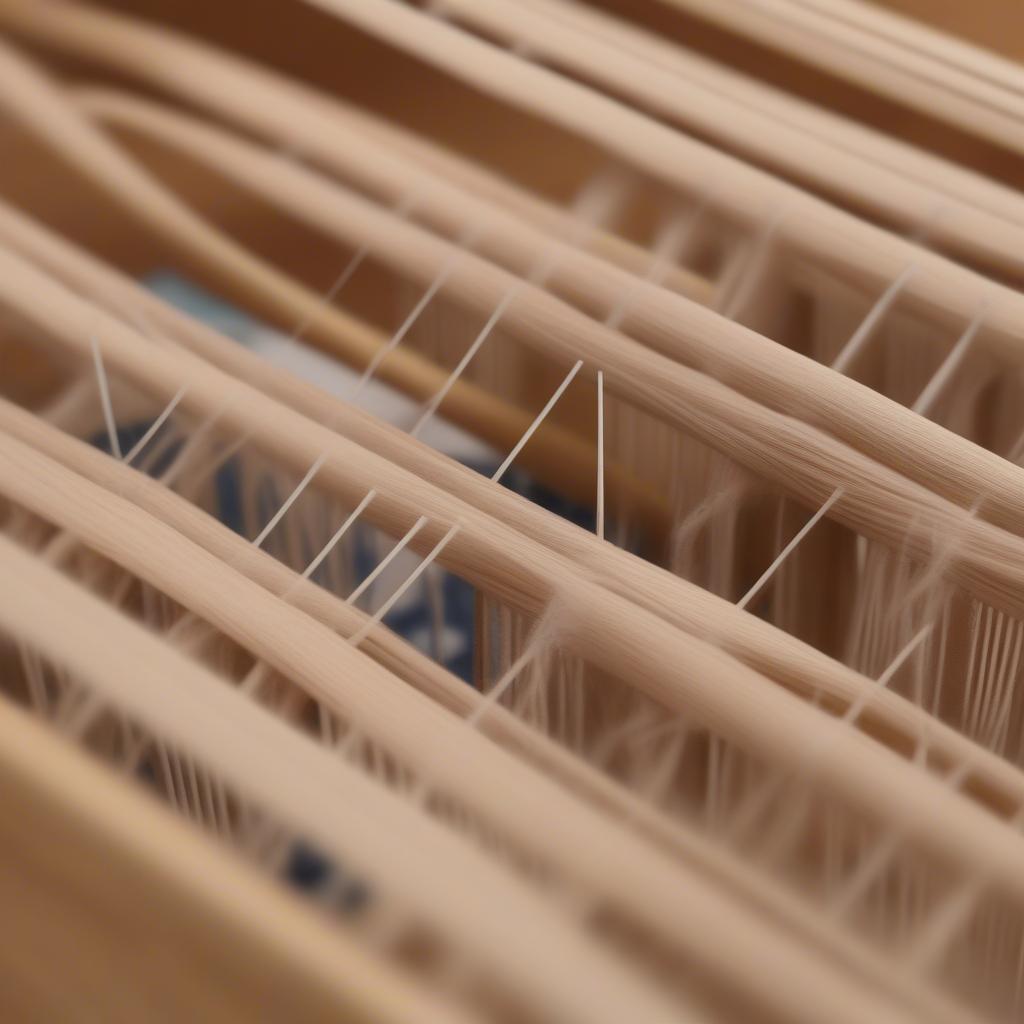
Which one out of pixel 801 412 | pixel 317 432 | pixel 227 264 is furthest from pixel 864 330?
pixel 227 264

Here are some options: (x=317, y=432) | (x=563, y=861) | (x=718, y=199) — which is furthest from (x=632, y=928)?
(x=718, y=199)

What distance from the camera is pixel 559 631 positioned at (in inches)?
12.5

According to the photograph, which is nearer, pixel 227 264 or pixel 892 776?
pixel 892 776

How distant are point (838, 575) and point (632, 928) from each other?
0.94ft

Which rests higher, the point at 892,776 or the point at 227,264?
the point at 227,264

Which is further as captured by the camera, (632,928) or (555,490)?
(555,490)

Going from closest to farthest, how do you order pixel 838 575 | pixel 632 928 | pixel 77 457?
pixel 632 928, pixel 77 457, pixel 838 575

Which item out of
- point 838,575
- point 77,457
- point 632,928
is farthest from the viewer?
point 838,575

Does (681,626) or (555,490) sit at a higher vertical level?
(555,490)

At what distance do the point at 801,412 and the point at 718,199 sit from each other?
0.10 m

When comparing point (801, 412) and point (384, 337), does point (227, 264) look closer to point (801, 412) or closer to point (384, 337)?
point (384, 337)

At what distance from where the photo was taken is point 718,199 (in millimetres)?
433

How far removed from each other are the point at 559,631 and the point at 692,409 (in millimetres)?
85

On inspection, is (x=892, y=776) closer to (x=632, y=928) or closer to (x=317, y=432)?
(x=632, y=928)
